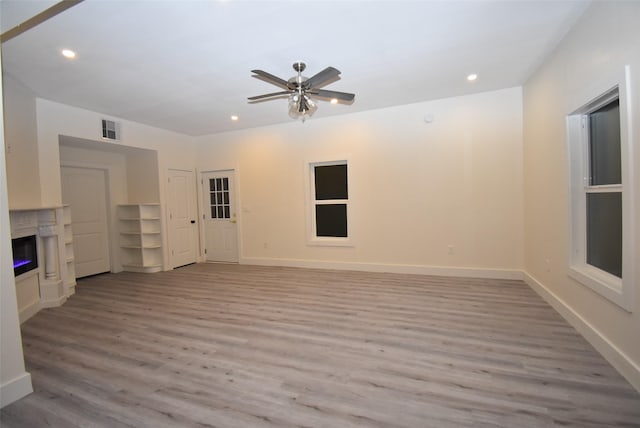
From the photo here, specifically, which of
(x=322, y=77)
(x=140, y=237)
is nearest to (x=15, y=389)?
(x=322, y=77)

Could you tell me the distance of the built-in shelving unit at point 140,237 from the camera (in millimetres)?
5590

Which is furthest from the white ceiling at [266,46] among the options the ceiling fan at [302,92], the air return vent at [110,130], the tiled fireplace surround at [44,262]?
the tiled fireplace surround at [44,262]

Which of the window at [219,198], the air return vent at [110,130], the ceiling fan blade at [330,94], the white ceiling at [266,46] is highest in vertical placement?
the white ceiling at [266,46]

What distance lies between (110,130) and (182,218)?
6.80 ft

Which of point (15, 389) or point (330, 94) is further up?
point (330, 94)

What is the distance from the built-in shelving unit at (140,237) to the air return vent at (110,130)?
52.5 inches

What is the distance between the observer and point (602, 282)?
7.61 ft

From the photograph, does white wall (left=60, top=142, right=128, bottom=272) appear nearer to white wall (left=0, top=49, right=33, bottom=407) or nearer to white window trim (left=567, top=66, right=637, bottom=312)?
white wall (left=0, top=49, right=33, bottom=407)

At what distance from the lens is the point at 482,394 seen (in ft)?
6.03

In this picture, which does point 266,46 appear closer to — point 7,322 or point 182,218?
point 7,322

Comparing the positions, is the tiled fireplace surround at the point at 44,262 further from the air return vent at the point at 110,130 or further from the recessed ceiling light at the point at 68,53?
the recessed ceiling light at the point at 68,53

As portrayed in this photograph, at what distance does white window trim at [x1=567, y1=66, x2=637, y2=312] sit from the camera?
196 cm

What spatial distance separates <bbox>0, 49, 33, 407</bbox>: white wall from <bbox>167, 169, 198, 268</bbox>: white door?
4.03m

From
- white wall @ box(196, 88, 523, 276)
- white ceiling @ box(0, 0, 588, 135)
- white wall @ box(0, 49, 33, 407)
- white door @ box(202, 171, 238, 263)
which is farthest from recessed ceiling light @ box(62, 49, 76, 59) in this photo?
white door @ box(202, 171, 238, 263)
